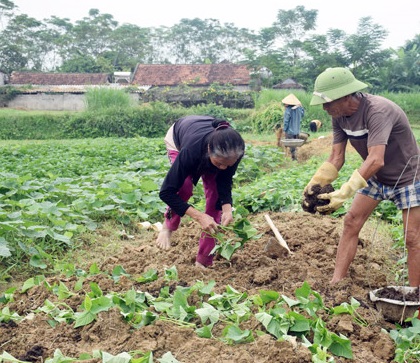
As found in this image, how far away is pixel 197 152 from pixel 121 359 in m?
1.65

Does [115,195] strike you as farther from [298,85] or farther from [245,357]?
[298,85]

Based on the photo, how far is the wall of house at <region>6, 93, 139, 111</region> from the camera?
105ft

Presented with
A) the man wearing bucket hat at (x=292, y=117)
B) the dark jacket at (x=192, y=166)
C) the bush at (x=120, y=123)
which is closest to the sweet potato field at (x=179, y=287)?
the dark jacket at (x=192, y=166)

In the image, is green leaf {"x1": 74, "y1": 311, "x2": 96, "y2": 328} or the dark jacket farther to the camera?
the dark jacket

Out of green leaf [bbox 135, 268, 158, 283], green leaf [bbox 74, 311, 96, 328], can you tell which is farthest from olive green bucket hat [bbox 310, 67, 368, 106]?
green leaf [bbox 74, 311, 96, 328]

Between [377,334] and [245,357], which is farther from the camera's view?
[377,334]

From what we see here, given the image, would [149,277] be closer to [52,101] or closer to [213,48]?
[52,101]

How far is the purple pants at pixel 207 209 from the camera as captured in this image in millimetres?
4230

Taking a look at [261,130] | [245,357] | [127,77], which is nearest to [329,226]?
[245,357]

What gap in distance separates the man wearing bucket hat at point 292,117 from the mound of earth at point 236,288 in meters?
7.64

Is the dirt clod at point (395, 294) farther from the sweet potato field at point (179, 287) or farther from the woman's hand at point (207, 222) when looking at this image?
the woman's hand at point (207, 222)

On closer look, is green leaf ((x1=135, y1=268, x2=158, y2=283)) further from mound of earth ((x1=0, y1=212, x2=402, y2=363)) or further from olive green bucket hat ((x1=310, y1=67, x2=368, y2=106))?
olive green bucket hat ((x1=310, y1=67, x2=368, y2=106))

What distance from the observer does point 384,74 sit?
3077cm

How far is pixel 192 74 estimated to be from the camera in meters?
38.0
